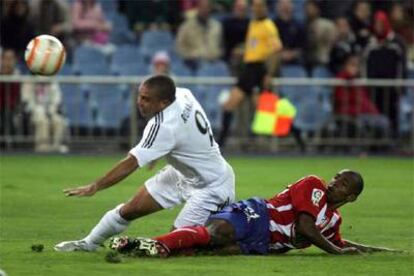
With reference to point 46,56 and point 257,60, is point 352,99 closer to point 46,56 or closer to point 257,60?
point 257,60

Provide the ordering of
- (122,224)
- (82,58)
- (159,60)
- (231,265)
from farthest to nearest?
(82,58) < (159,60) < (122,224) < (231,265)

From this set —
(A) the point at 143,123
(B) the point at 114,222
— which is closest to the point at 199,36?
(A) the point at 143,123

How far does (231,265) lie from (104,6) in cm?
1743

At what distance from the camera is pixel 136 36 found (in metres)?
28.0

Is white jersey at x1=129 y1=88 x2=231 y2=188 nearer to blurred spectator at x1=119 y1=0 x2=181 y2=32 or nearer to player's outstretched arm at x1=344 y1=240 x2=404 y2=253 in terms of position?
player's outstretched arm at x1=344 y1=240 x2=404 y2=253

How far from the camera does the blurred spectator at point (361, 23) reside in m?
28.0

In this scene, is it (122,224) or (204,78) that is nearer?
(122,224)

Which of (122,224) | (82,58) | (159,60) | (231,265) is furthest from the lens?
(82,58)

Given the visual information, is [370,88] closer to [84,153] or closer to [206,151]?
[84,153]

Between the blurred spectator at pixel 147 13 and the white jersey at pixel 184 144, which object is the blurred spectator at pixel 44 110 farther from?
the white jersey at pixel 184 144

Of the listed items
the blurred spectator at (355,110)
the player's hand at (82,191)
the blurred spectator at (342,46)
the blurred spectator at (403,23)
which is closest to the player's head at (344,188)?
the player's hand at (82,191)

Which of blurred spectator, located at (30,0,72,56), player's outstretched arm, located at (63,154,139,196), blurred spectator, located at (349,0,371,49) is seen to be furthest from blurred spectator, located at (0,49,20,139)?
player's outstretched arm, located at (63,154,139,196)

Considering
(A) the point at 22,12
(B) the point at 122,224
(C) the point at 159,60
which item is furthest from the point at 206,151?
(A) the point at 22,12

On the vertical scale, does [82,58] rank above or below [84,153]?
above
